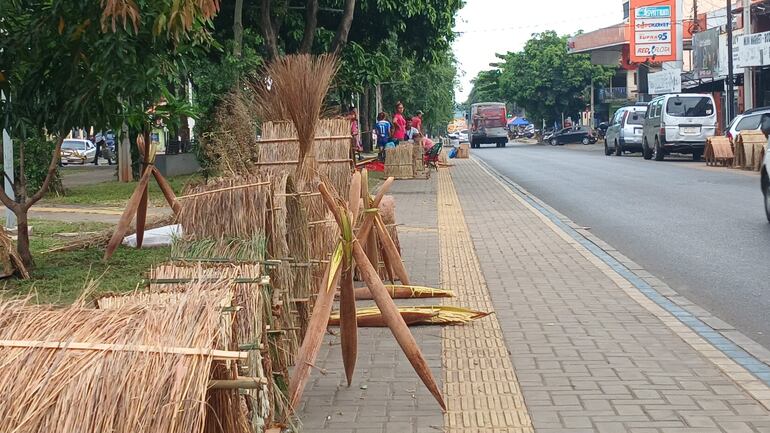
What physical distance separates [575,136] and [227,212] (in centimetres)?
6204

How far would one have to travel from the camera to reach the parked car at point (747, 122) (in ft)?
94.8

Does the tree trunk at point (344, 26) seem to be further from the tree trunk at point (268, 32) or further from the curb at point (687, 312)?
the curb at point (687, 312)

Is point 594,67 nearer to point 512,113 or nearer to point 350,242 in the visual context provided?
point 512,113

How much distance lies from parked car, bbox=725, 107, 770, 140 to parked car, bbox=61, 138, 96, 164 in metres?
28.2

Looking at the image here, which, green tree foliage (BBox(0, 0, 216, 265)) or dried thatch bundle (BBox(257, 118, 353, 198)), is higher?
green tree foliage (BBox(0, 0, 216, 265))

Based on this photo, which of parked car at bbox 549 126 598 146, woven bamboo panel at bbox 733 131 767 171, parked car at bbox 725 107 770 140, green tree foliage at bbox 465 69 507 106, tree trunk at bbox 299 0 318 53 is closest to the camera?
tree trunk at bbox 299 0 318 53

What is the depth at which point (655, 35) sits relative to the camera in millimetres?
52688

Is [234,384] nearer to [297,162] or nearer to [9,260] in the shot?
[9,260]

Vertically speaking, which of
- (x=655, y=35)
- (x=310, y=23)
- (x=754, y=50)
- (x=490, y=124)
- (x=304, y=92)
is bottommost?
Answer: (x=304, y=92)

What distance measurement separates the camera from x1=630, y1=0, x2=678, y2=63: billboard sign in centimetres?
5247

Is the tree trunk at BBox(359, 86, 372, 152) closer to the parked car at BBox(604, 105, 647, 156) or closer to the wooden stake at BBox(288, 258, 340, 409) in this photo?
the parked car at BBox(604, 105, 647, 156)

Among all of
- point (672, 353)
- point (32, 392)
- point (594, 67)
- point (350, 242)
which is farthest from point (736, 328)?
point (594, 67)

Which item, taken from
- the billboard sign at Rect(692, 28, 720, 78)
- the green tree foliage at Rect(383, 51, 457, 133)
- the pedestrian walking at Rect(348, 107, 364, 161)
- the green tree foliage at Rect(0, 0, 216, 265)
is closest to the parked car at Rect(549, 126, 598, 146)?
the green tree foliage at Rect(383, 51, 457, 133)

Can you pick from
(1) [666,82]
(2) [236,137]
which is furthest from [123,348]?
(1) [666,82]
